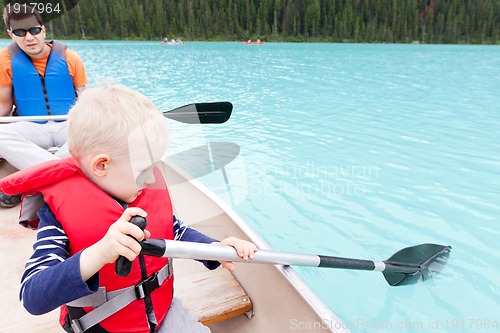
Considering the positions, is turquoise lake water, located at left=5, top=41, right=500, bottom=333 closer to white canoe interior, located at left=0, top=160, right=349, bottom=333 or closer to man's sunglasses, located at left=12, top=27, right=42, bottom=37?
white canoe interior, located at left=0, top=160, right=349, bottom=333

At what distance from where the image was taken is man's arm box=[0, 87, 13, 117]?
2.76m

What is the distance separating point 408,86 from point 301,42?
3766cm

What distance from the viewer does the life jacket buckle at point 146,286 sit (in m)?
1.08

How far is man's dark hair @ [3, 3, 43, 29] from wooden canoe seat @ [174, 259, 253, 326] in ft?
6.16

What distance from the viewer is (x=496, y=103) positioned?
924 cm

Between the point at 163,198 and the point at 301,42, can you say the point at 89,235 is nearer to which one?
the point at 163,198

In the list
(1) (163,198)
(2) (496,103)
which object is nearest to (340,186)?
(1) (163,198)

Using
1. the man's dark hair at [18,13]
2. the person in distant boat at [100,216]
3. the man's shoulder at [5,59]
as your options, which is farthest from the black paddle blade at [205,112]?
the person in distant boat at [100,216]

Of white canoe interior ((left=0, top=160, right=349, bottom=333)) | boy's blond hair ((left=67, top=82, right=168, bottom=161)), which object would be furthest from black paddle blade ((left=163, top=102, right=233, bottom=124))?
boy's blond hair ((left=67, top=82, right=168, bottom=161))

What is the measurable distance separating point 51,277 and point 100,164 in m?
0.27

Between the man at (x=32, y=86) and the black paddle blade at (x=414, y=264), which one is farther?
the man at (x=32, y=86)

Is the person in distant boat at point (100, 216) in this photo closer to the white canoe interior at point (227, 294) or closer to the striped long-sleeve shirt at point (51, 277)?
the striped long-sleeve shirt at point (51, 277)

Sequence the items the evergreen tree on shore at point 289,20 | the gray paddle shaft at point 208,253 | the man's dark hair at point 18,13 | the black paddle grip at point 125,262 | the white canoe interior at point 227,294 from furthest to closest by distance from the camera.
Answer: the evergreen tree on shore at point 289,20
the man's dark hair at point 18,13
the white canoe interior at point 227,294
the gray paddle shaft at point 208,253
the black paddle grip at point 125,262

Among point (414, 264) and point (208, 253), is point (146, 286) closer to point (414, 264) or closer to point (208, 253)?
point (208, 253)
